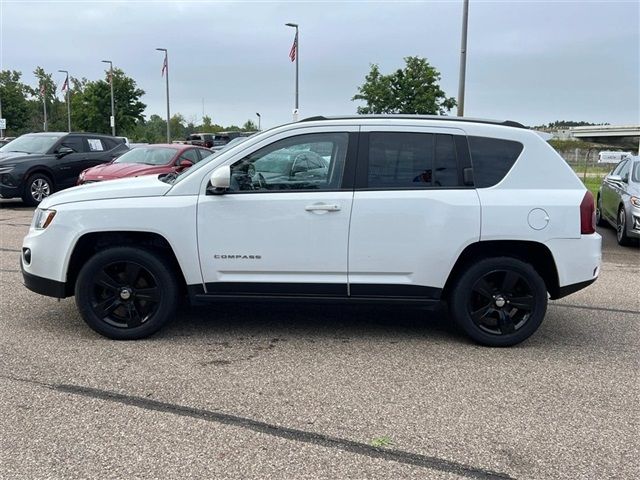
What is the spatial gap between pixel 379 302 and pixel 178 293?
5.30ft

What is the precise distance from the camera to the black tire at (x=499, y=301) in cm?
459

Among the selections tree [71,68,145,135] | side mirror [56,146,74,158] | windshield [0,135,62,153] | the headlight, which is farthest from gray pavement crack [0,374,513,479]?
tree [71,68,145,135]

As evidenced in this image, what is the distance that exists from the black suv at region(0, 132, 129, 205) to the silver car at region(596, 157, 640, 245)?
11.9 meters

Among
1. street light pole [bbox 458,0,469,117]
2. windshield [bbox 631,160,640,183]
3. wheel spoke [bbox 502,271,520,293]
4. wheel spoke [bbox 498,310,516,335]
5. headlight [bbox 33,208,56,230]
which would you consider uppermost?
street light pole [bbox 458,0,469,117]

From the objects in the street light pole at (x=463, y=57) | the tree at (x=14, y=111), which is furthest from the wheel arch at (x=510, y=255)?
the tree at (x=14, y=111)

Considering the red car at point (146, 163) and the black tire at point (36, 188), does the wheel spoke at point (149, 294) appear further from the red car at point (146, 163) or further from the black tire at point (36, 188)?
the black tire at point (36, 188)

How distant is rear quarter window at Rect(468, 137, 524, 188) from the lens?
4.60m

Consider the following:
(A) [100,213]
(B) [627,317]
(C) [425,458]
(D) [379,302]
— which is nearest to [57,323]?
(A) [100,213]

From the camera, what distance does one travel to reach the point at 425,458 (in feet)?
9.96

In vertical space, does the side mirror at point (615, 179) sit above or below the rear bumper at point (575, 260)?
above

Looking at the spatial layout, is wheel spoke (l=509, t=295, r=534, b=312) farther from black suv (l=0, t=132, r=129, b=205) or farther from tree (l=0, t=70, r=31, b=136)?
tree (l=0, t=70, r=31, b=136)

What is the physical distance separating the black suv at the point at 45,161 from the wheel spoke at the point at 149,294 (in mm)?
10178

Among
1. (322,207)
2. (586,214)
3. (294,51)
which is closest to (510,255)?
(586,214)

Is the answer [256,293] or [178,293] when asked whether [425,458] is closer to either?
[256,293]
